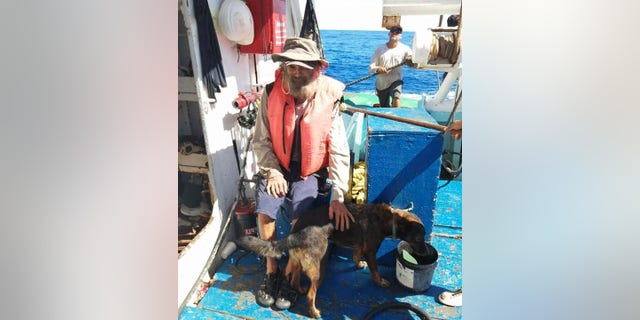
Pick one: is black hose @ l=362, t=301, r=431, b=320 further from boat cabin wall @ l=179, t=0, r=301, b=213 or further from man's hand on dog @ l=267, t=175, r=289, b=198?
boat cabin wall @ l=179, t=0, r=301, b=213

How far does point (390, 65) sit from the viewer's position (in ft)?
21.9

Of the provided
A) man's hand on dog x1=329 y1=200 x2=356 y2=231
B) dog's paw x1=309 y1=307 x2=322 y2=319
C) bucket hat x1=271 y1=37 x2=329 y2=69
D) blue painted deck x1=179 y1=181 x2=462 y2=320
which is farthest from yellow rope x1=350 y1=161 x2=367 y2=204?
bucket hat x1=271 y1=37 x2=329 y2=69

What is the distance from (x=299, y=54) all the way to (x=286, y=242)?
147 cm

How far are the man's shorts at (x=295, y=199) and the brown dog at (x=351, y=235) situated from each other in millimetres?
93

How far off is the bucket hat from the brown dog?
1.21 meters

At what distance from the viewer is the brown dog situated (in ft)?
9.04

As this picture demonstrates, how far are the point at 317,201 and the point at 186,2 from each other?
7.08 ft

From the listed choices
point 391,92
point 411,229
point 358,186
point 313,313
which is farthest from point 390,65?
point 313,313

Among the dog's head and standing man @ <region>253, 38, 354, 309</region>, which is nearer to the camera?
standing man @ <region>253, 38, 354, 309</region>

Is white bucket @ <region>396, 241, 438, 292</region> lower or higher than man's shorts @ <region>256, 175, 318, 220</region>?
lower

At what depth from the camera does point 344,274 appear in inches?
132

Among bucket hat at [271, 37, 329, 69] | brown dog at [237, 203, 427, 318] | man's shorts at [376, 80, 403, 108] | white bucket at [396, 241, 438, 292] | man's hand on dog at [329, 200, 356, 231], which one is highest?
bucket hat at [271, 37, 329, 69]
